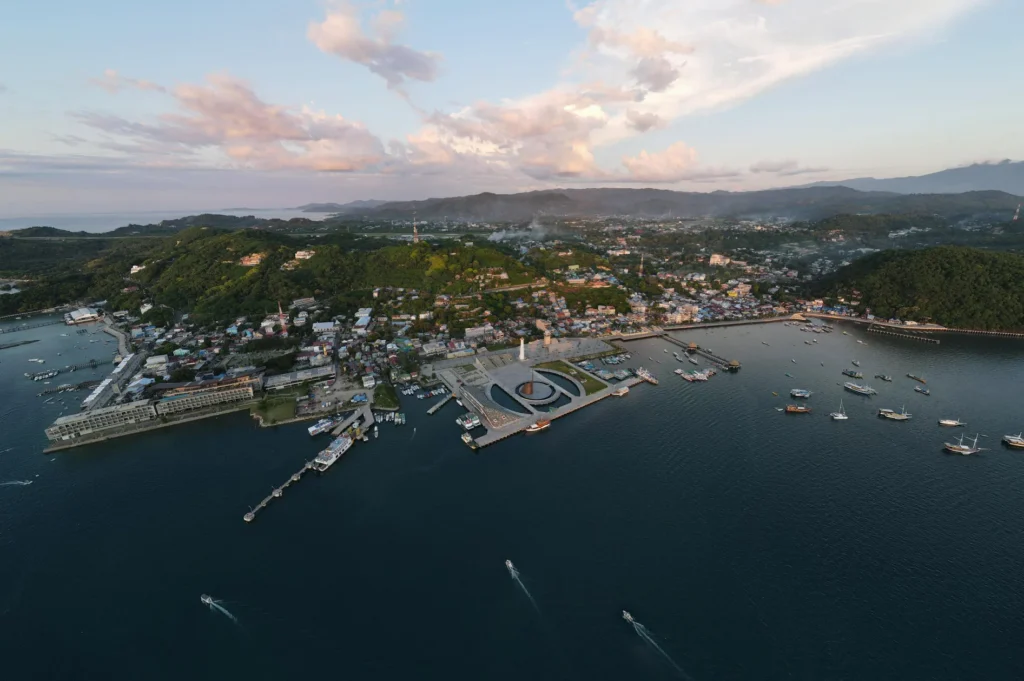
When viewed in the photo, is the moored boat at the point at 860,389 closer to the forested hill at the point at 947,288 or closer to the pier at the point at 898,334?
the pier at the point at 898,334

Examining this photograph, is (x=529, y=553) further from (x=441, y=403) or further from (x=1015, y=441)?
(x=1015, y=441)

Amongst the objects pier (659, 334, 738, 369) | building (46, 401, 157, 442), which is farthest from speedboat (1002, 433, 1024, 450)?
building (46, 401, 157, 442)

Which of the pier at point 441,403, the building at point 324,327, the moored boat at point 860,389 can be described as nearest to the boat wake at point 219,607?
the pier at point 441,403

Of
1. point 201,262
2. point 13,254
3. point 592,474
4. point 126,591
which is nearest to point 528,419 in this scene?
point 592,474

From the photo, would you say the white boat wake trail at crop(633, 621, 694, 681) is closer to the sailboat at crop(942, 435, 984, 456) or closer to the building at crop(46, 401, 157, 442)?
the sailboat at crop(942, 435, 984, 456)

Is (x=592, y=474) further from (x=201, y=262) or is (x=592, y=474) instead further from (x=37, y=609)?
(x=201, y=262)
